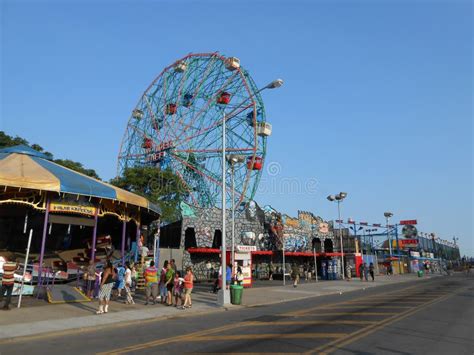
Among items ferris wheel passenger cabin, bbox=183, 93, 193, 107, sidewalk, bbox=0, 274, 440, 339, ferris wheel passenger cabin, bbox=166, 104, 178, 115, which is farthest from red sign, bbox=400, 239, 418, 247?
sidewalk, bbox=0, 274, 440, 339

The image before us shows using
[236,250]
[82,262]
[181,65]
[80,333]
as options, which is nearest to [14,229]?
[82,262]

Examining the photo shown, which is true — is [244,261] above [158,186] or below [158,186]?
below

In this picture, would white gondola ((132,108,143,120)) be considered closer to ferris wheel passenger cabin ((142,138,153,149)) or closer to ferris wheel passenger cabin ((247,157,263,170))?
ferris wheel passenger cabin ((142,138,153,149))

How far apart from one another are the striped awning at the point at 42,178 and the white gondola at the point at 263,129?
2064cm

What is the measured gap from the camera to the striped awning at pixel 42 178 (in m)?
16.7

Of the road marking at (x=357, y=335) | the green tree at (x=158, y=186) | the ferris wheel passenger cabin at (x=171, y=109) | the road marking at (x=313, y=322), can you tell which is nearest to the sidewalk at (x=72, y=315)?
the road marking at (x=313, y=322)

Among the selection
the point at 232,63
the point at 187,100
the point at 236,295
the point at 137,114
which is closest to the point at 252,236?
the point at 187,100

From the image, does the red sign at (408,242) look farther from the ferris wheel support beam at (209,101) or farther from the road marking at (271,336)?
the road marking at (271,336)

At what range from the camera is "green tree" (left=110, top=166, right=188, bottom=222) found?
38031mm

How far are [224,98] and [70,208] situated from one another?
24.6 metres

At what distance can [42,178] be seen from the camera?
17297 mm

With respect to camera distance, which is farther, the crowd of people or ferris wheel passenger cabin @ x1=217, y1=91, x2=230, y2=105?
ferris wheel passenger cabin @ x1=217, y1=91, x2=230, y2=105

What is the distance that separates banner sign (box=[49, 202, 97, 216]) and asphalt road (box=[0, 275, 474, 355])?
8371 mm

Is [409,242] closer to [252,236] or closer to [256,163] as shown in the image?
[252,236]
